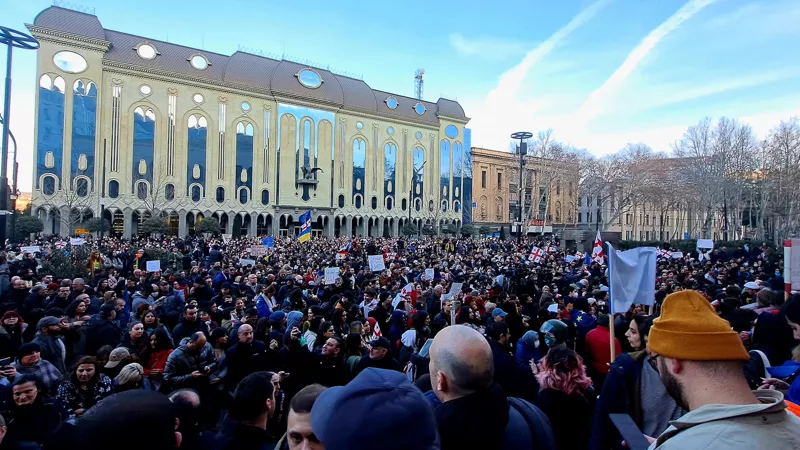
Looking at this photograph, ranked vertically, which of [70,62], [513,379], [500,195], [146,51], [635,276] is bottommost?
[513,379]

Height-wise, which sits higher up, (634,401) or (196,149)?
(196,149)

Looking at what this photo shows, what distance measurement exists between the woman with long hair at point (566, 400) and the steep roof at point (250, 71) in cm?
4763

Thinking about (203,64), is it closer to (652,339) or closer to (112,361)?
(112,361)

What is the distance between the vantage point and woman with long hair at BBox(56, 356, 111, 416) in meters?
3.90

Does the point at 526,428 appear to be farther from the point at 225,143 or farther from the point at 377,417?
the point at 225,143

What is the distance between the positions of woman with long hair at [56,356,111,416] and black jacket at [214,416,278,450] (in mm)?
2040

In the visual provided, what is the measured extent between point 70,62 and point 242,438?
1833 inches

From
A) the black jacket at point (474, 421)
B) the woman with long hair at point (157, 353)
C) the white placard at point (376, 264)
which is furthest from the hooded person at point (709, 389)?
the white placard at point (376, 264)

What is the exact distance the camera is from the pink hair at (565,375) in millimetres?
3051

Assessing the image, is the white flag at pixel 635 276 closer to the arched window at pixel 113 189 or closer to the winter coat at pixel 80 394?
the winter coat at pixel 80 394

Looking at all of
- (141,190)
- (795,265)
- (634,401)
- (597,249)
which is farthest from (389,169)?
(634,401)

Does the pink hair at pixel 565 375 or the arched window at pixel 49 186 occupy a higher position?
the arched window at pixel 49 186

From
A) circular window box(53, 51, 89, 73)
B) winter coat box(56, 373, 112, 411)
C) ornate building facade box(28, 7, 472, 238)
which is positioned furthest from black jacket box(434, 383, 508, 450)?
circular window box(53, 51, 89, 73)

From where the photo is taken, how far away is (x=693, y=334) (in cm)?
158
